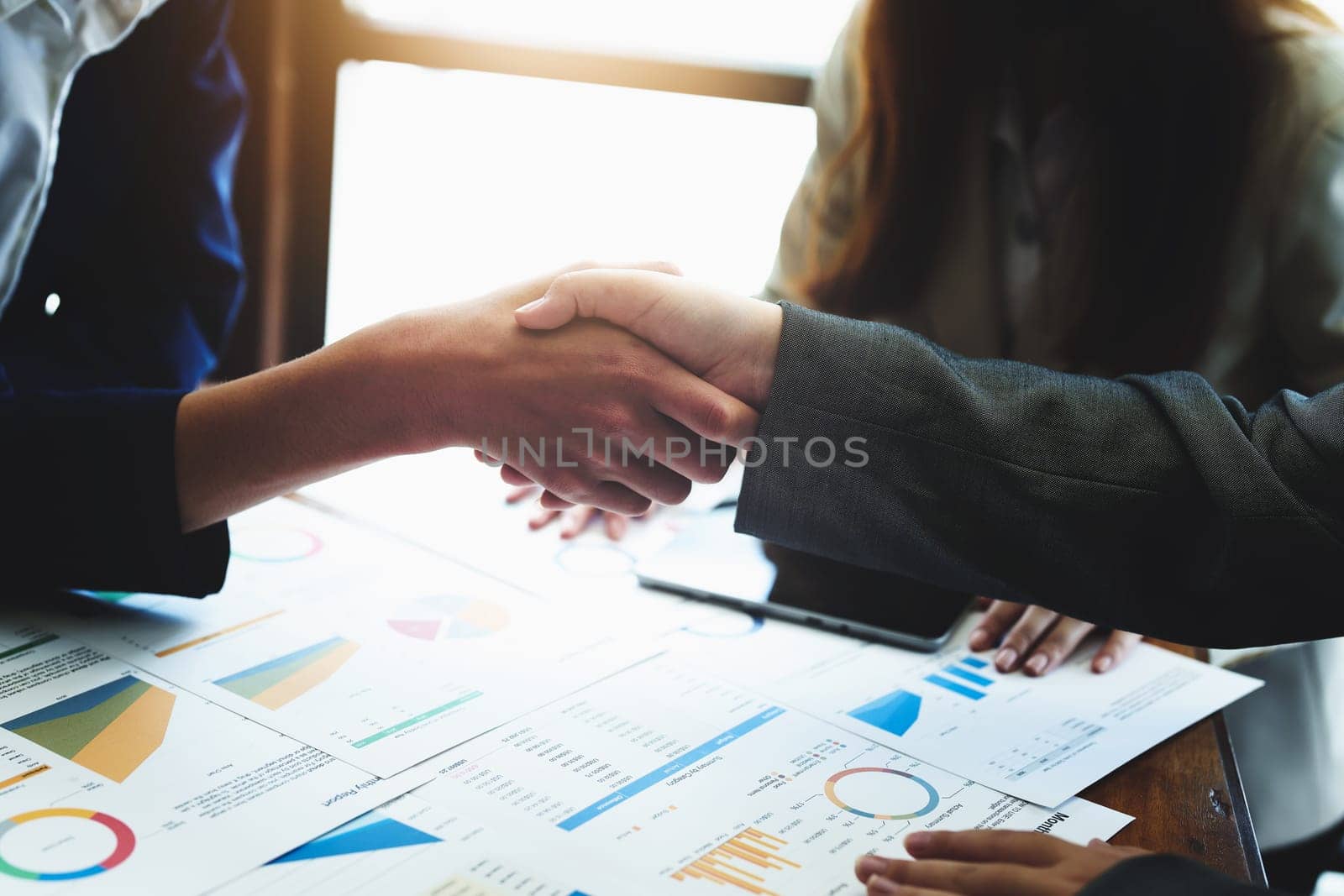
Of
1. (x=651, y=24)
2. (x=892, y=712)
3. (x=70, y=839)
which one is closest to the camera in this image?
(x=70, y=839)

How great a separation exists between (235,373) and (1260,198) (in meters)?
1.56

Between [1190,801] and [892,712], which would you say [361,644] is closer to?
[892,712]

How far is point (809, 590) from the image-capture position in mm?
897

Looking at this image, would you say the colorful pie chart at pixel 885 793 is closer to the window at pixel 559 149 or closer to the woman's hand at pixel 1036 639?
the woman's hand at pixel 1036 639

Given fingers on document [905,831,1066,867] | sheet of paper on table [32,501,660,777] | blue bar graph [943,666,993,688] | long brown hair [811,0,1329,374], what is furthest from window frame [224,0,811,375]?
fingers on document [905,831,1066,867]

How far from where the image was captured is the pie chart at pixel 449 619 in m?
0.79

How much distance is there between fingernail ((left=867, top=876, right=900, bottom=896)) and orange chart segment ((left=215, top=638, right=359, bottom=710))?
376 millimetres

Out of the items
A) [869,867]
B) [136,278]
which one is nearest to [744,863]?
[869,867]

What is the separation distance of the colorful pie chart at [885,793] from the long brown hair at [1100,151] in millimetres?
739

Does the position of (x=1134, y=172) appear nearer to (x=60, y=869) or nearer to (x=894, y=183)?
(x=894, y=183)

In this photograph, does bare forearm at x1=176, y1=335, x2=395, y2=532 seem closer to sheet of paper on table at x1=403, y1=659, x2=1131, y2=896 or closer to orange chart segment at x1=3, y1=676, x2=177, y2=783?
orange chart segment at x1=3, y1=676, x2=177, y2=783

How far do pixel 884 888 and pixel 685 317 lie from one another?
426 mm

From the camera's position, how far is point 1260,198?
3.62 ft

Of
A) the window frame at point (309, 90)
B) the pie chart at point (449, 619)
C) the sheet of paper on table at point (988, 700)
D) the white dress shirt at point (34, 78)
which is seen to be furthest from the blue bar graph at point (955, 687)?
the window frame at point (309, 90)
